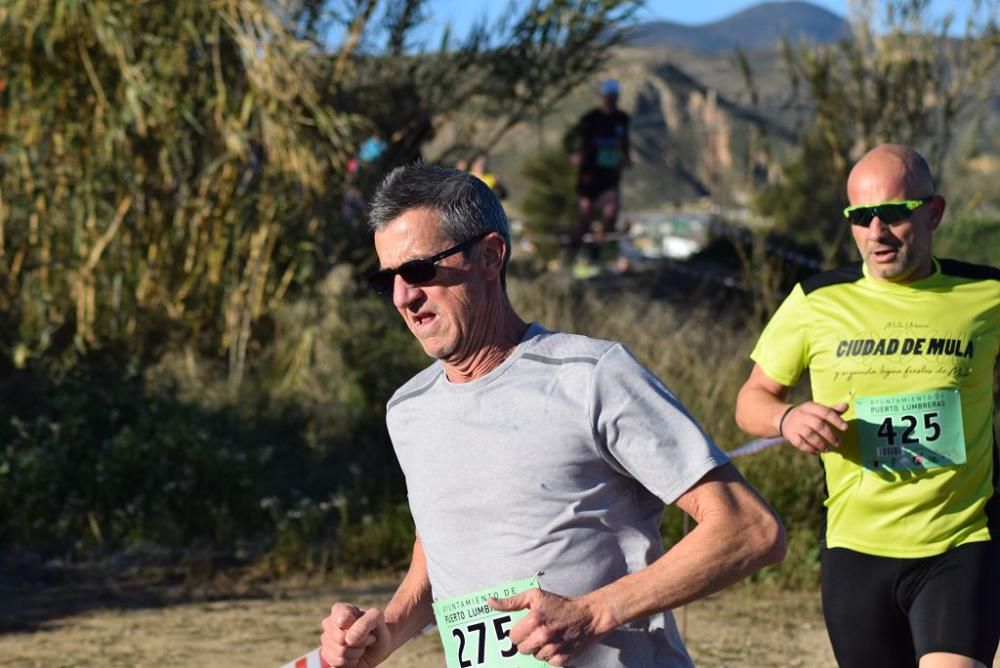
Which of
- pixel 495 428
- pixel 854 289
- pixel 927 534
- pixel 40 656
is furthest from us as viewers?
pixel 40 656

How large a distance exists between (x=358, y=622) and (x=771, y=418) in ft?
5.58

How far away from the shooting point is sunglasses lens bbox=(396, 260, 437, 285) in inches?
107

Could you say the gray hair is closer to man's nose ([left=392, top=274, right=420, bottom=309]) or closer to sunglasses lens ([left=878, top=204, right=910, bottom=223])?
man's nose ([left=392, top=274, right=420, bottom=309])

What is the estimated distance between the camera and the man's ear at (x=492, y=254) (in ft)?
9.04

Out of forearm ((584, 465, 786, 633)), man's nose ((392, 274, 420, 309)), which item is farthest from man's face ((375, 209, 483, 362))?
forearm ((584, 465, 786, 633))

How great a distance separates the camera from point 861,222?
4.12 m

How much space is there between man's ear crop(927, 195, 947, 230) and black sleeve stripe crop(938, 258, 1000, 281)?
134 mm

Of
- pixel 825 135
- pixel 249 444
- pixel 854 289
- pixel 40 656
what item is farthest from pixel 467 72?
pixel 854 289

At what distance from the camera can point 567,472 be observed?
2600mm

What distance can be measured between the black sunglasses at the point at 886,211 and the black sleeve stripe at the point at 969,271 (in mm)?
247

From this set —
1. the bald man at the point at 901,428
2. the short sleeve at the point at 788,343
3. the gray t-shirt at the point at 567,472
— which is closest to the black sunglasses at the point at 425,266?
the gray t-shirt at the point at 567,472

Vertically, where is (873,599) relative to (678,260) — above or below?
below

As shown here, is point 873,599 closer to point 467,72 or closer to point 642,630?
point 642,630

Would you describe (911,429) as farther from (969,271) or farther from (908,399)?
(969,271)
